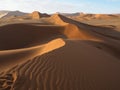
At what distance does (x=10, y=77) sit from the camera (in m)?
7.02

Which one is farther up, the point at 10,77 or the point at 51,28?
the point at 10,77

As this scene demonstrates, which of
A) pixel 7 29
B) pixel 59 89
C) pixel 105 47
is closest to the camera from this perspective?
pixel 59 89

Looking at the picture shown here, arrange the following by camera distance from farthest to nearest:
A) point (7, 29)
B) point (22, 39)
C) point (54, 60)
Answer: point (7, 29) < point (22, 39) < point (54, 60)

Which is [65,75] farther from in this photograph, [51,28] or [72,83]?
[51,28]

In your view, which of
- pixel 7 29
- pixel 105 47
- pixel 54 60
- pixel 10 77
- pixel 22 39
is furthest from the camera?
pixel 7 29

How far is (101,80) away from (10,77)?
231 cm

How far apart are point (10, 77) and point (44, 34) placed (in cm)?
1171

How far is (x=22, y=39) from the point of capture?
58.5 feet

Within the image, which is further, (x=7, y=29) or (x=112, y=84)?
(x=7, y=29)

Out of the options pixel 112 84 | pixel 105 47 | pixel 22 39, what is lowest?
pixel 22 39

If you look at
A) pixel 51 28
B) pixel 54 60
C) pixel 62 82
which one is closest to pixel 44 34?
pixel 51 28

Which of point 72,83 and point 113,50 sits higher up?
point 72,83

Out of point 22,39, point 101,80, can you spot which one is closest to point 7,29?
point 22,39

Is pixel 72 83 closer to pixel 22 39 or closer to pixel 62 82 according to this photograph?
pixel 62 82
